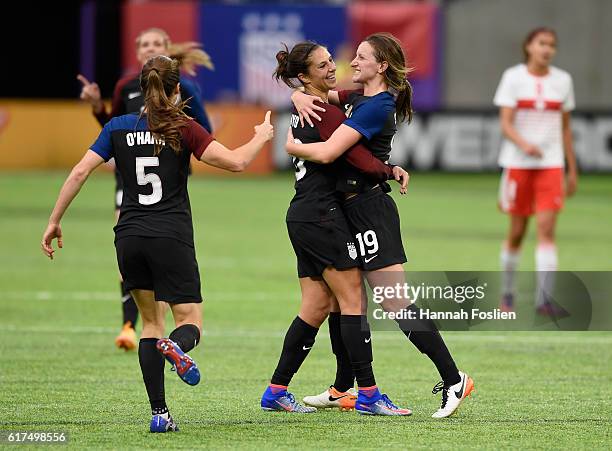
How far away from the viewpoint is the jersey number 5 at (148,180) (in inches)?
287

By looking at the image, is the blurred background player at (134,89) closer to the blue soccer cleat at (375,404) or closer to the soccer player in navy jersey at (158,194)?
the soccer player in navy jersey at (158,194)

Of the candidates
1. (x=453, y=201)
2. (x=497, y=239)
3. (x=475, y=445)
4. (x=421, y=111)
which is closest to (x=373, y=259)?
(x=475, y=445)

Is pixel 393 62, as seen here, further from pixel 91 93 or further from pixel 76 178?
pixel 91 93

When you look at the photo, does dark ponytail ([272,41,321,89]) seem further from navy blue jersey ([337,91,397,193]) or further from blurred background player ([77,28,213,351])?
blurred background player ([77,28,213,351])

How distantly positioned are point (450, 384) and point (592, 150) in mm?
25956

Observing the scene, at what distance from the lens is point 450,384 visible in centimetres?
778

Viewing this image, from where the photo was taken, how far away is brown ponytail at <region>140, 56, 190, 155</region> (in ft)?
23.6

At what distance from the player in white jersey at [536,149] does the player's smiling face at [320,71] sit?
187 inches

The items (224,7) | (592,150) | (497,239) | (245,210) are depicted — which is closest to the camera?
(497,239)

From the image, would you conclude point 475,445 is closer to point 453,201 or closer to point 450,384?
point 450,384

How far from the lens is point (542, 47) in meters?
12.4

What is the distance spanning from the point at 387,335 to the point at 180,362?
4696 mm

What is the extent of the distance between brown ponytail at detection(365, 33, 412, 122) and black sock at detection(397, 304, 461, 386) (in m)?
1.20

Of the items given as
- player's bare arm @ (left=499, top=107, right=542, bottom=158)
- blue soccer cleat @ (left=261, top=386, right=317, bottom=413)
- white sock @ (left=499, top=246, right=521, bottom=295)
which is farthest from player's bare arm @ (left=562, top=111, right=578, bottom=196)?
blue soccer cleat @ (left=261, top=386, right=317, bottom=413)
